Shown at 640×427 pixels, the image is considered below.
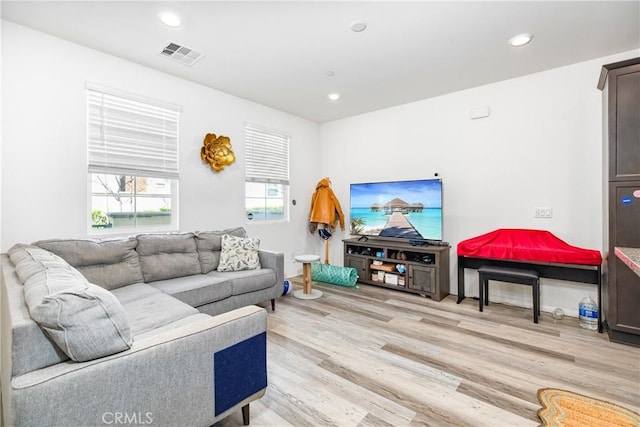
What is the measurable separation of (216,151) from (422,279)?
3037mm

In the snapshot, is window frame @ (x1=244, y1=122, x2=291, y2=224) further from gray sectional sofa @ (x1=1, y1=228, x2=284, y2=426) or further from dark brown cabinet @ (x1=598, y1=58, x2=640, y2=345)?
dark brown cabinet @ (x1=598, y1=58, x2=640, y2=345)

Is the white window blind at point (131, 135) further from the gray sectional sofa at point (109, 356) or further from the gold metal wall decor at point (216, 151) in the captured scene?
the gray sectional sofa at point (109, 356)

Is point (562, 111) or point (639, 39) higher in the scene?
point (639, 39)

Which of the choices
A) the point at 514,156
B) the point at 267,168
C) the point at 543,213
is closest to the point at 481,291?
the point at 543,213

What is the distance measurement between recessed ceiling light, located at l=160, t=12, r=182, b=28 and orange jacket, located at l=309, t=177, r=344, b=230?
303 cm

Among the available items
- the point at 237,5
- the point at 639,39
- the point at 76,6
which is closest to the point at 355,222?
the point at 237,5

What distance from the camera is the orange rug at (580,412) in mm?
1612

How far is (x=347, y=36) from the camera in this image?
2.60m

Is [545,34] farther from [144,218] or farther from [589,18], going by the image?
[144,218]

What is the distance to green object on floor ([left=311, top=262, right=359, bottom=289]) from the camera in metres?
4.19

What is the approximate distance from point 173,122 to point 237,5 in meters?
1.72

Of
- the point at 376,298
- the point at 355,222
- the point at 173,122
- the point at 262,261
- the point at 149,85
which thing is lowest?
the point at 376,298

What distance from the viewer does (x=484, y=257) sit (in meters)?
3.29

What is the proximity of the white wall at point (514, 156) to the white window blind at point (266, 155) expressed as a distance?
1.51 metres
